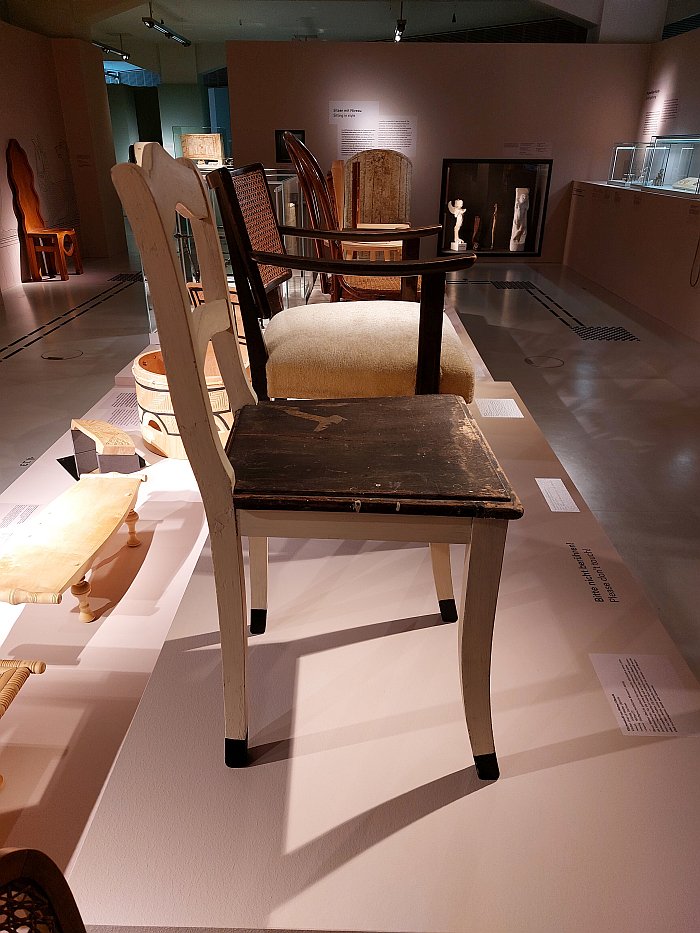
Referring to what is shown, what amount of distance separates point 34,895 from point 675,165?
6252 mm

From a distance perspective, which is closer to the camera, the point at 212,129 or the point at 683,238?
the point at 683,238

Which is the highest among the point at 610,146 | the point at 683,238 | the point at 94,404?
the point at 610,146

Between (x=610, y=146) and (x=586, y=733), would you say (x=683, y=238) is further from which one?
(x=586, y=733)

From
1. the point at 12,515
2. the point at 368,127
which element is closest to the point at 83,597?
the point at 12,515

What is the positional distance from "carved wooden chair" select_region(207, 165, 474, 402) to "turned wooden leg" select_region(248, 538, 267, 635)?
0.38 meters

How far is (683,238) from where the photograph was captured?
4602 mm

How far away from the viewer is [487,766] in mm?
1053

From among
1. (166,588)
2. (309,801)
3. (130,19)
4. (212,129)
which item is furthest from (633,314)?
(212,129)

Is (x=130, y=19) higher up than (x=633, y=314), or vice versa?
(x=130, y=19)

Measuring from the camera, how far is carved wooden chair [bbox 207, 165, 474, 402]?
1441 mm

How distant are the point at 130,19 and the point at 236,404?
11.7 meters

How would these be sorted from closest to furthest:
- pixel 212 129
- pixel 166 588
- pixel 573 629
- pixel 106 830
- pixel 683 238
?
pixel 106 830, pixel 573 629, pixel 166 588, pixel 683 238, pixel 212 129

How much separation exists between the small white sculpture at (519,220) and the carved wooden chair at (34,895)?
24.4 feet

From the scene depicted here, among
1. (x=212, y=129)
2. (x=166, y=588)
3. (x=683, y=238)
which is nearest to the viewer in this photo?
(x=166, y=588)
